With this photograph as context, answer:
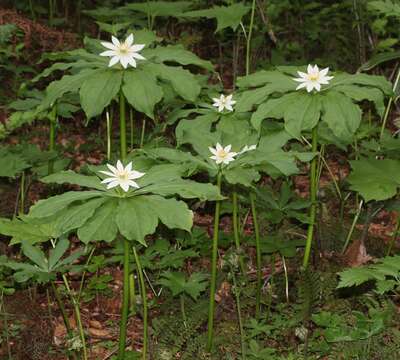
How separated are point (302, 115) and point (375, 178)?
0.70 meters

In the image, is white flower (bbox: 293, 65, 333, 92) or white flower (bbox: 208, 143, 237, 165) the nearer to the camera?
white flower (bbox: 208, 143, 237, 165)

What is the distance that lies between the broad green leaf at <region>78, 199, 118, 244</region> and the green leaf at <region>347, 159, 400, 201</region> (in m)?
1.32

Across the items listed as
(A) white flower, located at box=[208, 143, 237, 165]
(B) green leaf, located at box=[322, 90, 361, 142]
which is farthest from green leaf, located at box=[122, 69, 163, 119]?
(B) green leaf, located at box=[322, 90, 361, 142]

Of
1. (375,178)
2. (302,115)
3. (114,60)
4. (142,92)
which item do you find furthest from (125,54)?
(375,178)

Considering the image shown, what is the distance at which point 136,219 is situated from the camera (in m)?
2.08

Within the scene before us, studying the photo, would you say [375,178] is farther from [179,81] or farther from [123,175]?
[123,175]

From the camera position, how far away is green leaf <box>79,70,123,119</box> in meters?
2.53

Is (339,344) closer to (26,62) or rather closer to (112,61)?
(112,61)

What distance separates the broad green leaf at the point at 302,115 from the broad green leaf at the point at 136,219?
2.46 feet

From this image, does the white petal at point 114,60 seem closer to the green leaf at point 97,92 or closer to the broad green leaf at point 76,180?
the green leaf at point 97,92

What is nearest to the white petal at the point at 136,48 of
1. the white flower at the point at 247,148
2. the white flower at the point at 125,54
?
the white flower at the point at 125,54

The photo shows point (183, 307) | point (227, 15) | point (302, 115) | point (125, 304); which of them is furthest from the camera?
point (227, 15)

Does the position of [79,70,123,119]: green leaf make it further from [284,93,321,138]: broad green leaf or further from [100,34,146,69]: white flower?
[284,93,321,138]: broad green leaf

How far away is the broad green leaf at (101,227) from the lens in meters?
2.08
